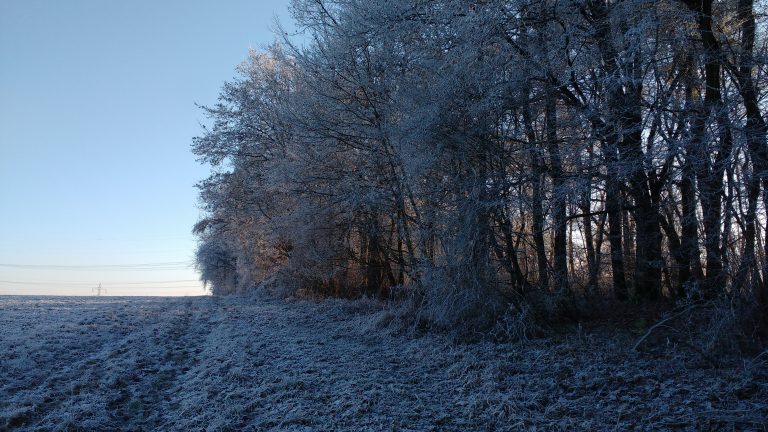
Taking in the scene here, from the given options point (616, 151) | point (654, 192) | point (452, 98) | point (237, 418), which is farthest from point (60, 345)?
point (654, 192)

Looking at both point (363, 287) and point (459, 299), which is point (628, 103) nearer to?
point (459, 299)

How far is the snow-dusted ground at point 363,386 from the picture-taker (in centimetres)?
546

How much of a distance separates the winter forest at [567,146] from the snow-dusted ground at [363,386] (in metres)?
1.17

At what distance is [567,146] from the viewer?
876 cm

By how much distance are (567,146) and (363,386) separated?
195 inches

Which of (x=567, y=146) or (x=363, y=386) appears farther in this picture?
(x=567, y=146)

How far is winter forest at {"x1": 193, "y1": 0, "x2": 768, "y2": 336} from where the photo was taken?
6.95 meters

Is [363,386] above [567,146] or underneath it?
underneath

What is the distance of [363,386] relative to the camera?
6793mm

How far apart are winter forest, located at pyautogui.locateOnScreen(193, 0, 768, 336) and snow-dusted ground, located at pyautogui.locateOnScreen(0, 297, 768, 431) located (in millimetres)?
1175

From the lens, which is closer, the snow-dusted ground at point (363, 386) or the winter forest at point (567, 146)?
the snow-dusted ground at point (363, 386)

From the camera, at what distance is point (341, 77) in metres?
12.9

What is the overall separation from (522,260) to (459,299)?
5.01ft

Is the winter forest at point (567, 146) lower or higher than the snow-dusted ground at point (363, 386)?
higher
